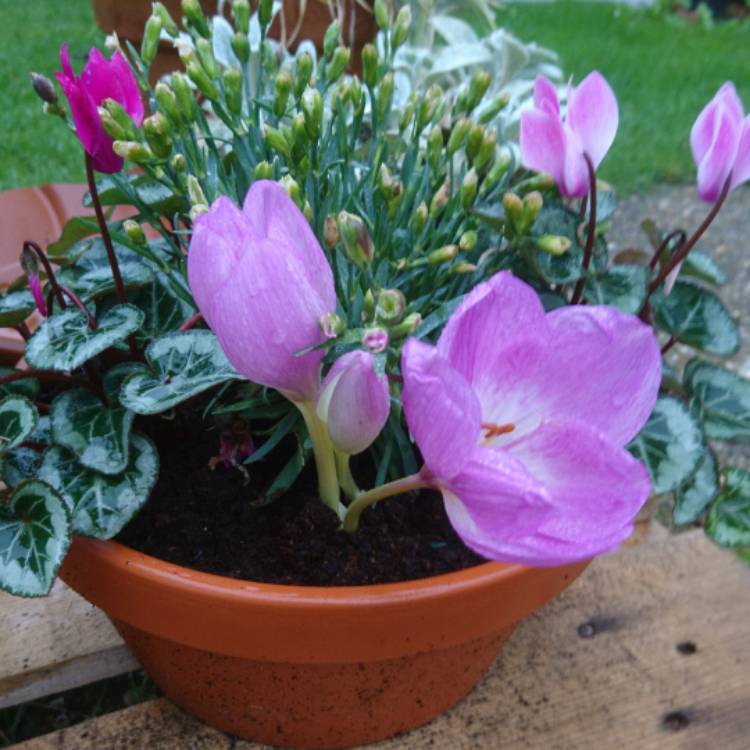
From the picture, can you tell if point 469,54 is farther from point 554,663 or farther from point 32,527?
point 32,527

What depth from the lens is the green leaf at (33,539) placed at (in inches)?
23.0

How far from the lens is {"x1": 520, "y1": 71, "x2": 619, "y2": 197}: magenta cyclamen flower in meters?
0.64

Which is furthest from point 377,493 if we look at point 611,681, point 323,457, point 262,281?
point 611,681

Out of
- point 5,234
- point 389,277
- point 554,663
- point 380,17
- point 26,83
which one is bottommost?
point 26,83

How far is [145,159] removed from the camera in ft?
1.98

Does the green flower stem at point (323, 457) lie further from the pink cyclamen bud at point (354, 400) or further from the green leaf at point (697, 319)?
the green leaf at point (697, 319)

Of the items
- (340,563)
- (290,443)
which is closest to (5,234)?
(290,443)

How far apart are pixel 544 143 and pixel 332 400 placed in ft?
0.91

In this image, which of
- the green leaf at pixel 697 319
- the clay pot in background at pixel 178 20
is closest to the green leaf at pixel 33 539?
the green leaf at pixel 697 319

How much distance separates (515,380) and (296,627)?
214 millimetres

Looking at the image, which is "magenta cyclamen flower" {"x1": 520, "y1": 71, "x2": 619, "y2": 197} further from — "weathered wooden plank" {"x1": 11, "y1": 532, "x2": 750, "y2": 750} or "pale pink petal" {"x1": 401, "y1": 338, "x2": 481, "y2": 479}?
"weathered wooden plank" {"x1": 11, "y1": 532, "x2": 750, "y2": 750}

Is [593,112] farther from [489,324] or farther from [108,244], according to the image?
[108,244]

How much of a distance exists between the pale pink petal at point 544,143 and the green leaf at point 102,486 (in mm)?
337

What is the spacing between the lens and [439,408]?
17.3 inches
